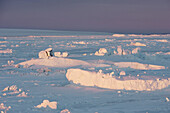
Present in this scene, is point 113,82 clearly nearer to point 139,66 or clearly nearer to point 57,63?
point 139,66

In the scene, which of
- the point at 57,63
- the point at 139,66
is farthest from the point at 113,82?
the point at 57,63

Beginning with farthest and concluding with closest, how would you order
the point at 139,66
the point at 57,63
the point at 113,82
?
the point at 57,63, the point at 139,66, the point at 113,82

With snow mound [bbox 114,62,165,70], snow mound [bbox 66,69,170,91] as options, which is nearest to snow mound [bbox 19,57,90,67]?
snow mound [bbox 114,62,165,70]

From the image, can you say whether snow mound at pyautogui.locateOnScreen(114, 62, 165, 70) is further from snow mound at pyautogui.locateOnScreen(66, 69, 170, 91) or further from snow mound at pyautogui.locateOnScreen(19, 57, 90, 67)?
snow mound at pyautogui.locateOnScreen(66, 69, 170, 91)

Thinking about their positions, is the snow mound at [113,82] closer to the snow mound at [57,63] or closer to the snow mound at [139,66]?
the snow mound at [139,66]

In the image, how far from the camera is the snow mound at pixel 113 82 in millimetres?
9617

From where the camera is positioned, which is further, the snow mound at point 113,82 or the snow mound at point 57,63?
the snow mound at point 57,63

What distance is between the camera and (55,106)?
24.1ft

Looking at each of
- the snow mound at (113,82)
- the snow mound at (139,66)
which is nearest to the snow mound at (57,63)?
the snow mound at (139,66)

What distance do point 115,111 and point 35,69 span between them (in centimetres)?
862

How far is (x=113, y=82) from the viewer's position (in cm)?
988

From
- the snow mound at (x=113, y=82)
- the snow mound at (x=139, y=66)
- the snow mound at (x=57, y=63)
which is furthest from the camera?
the snow mound at (x=57, y=63)

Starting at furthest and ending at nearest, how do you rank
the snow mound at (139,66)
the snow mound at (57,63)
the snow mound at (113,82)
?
the snow mound at (57,63)
the snow mound at (139,66)
the snow mound at (113,82)

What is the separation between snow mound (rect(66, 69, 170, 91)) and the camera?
962 cm
